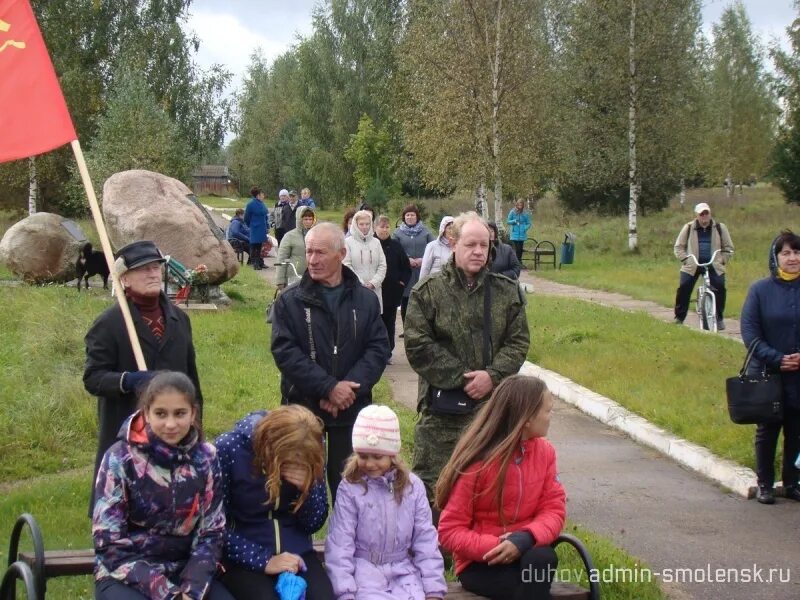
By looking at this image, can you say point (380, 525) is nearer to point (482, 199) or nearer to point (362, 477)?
point (362, 477)

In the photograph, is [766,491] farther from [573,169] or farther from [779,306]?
[573,169]

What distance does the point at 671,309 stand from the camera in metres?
19.0

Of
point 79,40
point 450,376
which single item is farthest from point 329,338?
point 79,40

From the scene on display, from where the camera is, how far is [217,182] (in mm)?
107500

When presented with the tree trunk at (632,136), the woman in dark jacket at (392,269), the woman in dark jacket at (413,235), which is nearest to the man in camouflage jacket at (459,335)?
the woman in dark jacket at (392,269)

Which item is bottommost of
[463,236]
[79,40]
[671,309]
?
[671,309]

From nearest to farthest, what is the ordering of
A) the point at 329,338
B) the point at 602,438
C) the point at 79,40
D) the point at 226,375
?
the point at 329,338 → the point at 602,438 → the point at 226,375 → the point at 79,40

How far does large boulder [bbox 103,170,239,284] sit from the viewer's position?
17.0 m

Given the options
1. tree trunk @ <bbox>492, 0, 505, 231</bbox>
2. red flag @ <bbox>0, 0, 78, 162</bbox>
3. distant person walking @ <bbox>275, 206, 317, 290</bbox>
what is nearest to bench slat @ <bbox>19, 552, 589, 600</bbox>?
red flag @ <bbox>0, 0, 78, 162</bbox>

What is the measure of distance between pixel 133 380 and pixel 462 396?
180 cm

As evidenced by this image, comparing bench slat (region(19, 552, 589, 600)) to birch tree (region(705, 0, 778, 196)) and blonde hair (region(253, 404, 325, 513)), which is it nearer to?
blonde hair (region(253, 404, 325, 513))

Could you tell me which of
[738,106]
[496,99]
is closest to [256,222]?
[496,99]

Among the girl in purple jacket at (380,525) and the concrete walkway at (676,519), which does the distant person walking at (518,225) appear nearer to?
the concrete walkway at (676,519)

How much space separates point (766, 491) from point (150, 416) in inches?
195
